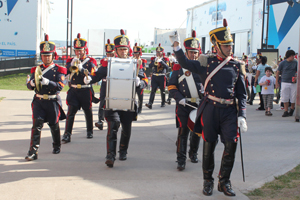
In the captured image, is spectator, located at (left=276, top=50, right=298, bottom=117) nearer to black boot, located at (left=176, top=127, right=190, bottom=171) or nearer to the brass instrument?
black boot, located at (left=176, top=127, right=190, bottom=171)

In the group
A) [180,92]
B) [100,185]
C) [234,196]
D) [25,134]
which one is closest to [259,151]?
[180,92]

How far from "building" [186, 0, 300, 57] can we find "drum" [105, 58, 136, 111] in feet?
28.7

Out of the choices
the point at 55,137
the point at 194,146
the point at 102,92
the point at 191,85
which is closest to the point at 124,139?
the point at 194,146

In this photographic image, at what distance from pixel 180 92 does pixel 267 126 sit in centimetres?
441

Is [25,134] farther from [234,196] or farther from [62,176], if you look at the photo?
[234,196]

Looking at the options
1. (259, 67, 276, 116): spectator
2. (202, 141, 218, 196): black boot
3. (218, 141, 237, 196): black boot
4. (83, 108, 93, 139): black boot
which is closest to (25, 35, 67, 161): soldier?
(83, 108, 93, 139): black boot

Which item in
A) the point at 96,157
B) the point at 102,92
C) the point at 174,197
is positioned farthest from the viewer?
Result: the point at 102,92

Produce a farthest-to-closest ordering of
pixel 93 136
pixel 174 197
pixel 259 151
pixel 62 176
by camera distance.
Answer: pixel 93 136, pixel 259 151, pixel 62 176, pixel 174 197

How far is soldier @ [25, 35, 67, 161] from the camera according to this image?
5906mm

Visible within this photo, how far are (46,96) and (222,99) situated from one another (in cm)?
309

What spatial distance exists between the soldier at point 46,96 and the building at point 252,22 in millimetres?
9179

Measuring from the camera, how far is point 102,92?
9031 millimetres

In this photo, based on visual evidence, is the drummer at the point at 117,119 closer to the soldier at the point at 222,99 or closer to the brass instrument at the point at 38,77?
the brass instrument at the point at 38,77

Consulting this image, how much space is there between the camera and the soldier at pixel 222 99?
4.44m
